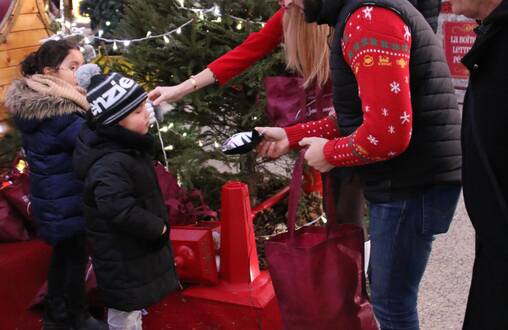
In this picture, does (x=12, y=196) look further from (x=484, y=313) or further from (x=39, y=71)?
(x=484, y=313)

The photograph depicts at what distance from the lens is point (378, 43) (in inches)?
73.7

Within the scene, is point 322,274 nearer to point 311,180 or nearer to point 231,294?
point 231,294

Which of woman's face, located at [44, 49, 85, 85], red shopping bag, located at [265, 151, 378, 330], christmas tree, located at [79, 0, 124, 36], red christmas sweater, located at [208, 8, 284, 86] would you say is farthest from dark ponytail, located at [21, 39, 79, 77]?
christmas tree, located at [79, 0, 124, 36]

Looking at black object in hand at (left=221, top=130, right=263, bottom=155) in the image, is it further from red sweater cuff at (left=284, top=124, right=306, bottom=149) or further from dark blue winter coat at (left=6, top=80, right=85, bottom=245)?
dark blue winter coat at (left=6, top=80, right=85, bottom=245)

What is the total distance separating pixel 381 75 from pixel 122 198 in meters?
1.40

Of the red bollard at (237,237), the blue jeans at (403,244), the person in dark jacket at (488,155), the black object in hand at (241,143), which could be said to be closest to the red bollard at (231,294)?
the red bollard at (237,237)

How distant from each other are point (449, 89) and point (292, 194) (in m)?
0.68

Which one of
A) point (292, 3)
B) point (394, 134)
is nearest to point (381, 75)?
point (394, 134)

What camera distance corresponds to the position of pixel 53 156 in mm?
3312

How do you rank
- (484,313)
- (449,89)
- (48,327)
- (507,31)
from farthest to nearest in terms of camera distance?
(48,327), (449,89), (484,313), (507,31)

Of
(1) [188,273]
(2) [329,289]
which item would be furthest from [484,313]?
(1) [188,273]

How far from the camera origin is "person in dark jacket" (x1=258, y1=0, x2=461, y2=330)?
1895mm

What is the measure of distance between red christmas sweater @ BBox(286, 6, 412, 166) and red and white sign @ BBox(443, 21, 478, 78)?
6834 millimetres

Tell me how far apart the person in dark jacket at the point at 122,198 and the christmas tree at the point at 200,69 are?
0.94m
